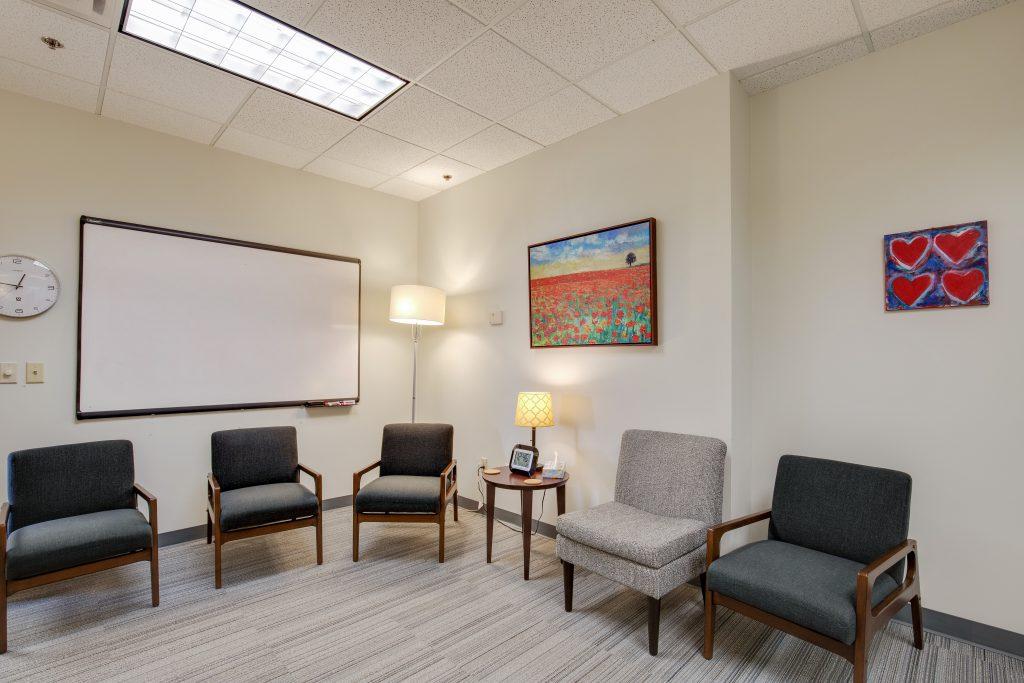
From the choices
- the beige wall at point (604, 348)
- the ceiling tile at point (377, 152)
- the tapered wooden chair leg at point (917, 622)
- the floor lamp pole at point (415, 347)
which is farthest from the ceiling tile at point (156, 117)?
the tapered wooden chair leg at point (917, 622)

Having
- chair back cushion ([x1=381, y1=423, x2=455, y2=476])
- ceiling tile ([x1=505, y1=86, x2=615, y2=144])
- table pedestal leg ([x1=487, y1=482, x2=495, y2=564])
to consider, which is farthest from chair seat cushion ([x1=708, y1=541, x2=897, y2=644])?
ceiling tile ([x1=505, y1=86, x2=615, y2=144])

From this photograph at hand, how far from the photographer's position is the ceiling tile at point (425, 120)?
3.06 meters

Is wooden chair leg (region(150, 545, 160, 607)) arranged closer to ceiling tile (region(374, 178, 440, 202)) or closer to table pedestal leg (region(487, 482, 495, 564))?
table pedestal leg (region(487, 482, 495, 564))

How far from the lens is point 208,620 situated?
253cm

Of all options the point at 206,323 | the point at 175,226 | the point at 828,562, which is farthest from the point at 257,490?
the point at 828,562

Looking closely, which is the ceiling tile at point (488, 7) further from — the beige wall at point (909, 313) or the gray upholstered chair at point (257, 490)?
the gray upholstered chair at point (257, 490)

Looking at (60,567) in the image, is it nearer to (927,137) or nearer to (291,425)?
(291,425)

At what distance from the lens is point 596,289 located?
334 centimetres

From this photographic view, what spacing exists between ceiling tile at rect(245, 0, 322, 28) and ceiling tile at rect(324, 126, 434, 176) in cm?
107

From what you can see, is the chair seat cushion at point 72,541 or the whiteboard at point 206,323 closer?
the chair seat cushion at point 72,541

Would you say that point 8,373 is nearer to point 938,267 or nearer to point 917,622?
point 917,622

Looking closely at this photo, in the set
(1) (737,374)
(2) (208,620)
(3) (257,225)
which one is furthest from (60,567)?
(1) (737,374)

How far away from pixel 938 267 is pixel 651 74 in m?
1.76

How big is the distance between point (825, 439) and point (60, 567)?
392 cm
